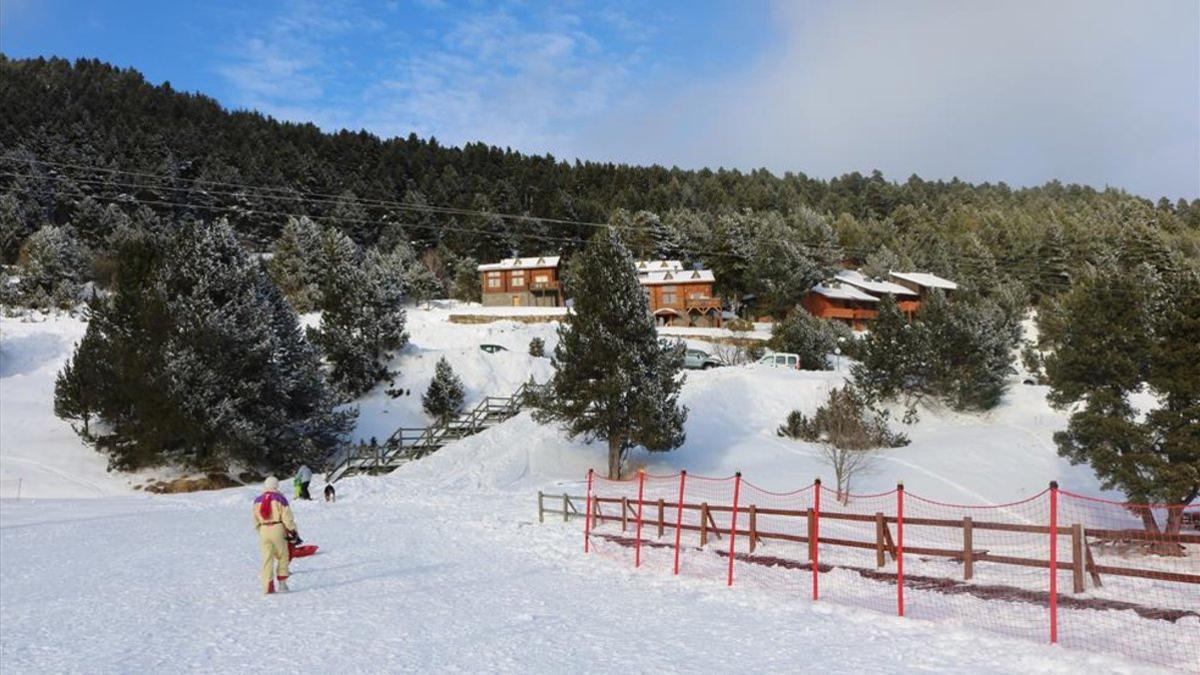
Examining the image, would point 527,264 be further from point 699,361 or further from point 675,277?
point 699,361

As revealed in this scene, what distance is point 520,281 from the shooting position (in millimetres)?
82000

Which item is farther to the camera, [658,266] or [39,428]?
[658,266]

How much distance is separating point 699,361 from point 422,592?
147 feet

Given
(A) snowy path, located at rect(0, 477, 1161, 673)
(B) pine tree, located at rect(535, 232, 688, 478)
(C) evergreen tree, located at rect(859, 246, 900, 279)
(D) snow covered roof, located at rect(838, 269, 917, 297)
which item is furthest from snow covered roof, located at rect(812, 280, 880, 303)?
(A) snowy path, located at rect(0, 477, 1161, 673)

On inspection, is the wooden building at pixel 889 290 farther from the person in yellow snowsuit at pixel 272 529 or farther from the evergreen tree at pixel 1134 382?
the person in yellow snowsuit at pixel 272 529

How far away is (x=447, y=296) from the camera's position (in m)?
88.9

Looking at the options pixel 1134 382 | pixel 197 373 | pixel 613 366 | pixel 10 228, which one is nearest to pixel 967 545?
pixel 613 366

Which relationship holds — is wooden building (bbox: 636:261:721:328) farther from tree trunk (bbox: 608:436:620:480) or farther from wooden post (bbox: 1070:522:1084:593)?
wooden post (bbox: 1070:522:1084:593)

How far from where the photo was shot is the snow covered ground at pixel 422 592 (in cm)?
849

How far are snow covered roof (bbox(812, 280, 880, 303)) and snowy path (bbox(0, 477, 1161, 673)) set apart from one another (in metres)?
64.8

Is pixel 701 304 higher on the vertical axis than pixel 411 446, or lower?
higher

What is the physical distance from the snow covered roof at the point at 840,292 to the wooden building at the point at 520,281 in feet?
88.5

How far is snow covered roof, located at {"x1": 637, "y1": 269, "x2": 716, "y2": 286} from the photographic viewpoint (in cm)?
7506

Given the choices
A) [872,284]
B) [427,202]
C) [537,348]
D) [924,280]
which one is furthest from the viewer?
[427,202]
